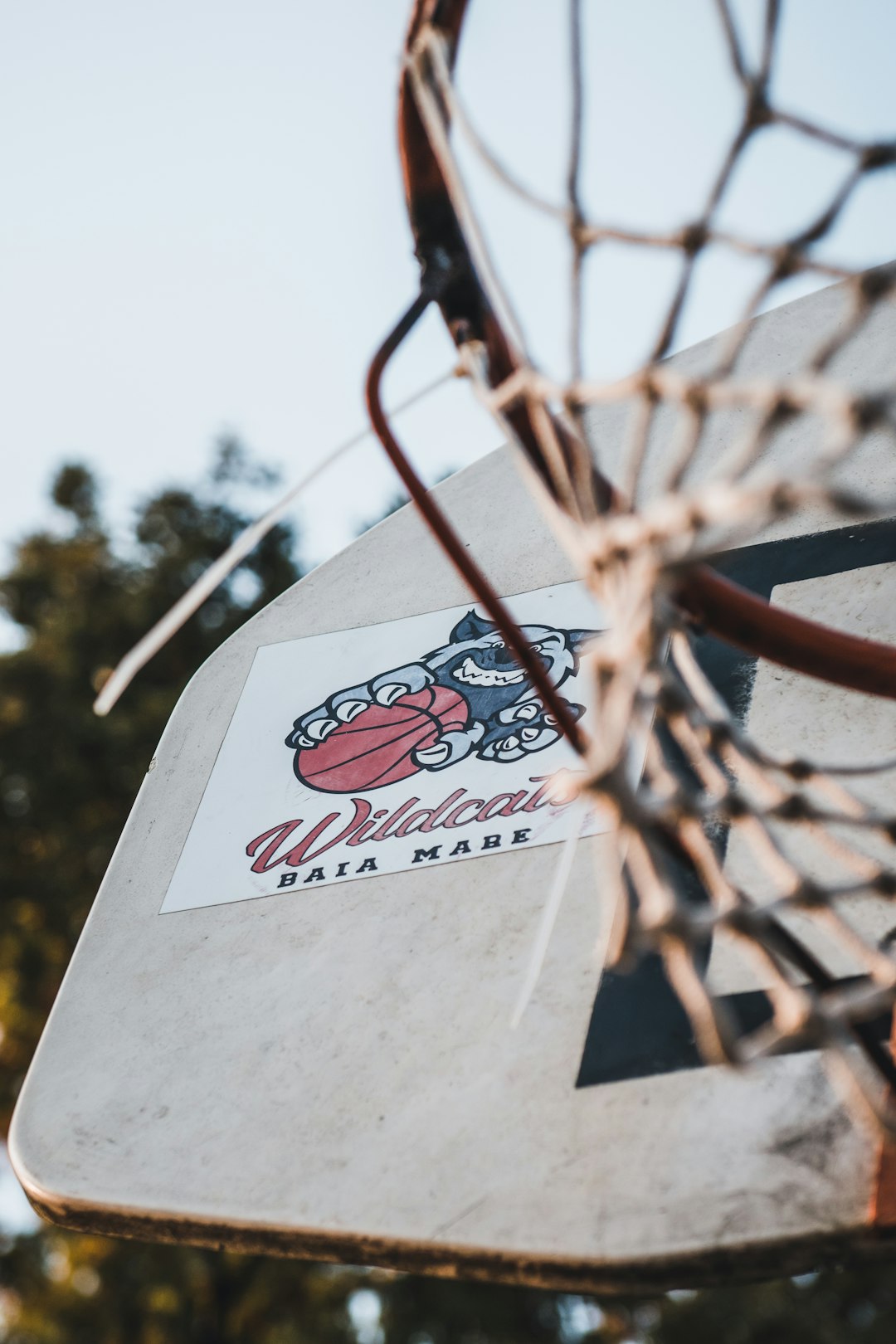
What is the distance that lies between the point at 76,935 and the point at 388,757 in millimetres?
6859

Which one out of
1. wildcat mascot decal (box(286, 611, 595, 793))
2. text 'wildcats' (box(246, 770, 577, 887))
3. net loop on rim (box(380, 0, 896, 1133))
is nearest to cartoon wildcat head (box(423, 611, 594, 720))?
wildcat mascot decal (box(286, 611, 595, 793))

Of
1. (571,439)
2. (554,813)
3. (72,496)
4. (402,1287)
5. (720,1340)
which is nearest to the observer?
(571,439)

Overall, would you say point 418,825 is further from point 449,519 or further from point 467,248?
point 467,248

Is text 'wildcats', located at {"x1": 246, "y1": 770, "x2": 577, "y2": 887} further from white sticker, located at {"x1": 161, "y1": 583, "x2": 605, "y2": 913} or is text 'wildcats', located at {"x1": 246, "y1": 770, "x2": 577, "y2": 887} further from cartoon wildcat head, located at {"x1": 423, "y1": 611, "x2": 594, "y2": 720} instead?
cartoon wildcat head, located at {"x1": 423, "y1": 611, "x2": 594, "y2": 720}

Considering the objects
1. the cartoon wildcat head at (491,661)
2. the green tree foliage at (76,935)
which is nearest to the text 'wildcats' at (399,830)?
the cartoon wildcat head at (491,661)

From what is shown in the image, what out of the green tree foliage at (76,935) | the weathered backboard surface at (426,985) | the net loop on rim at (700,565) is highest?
the net loop on rim at (700,565)

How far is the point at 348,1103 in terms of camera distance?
4.76 feet

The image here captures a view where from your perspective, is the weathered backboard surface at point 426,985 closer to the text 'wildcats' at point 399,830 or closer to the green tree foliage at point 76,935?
the text 'wildcats' at point 399,830

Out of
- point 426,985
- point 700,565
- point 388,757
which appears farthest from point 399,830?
point 700,565

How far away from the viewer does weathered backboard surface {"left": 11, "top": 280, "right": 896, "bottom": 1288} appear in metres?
1.22

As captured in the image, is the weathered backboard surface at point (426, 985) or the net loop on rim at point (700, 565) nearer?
the net loop on rim at point (700, 565)

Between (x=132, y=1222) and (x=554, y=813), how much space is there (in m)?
0.71

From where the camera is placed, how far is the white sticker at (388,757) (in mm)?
1756

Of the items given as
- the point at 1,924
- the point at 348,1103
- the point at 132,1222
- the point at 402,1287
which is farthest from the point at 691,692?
the point at 1,924
